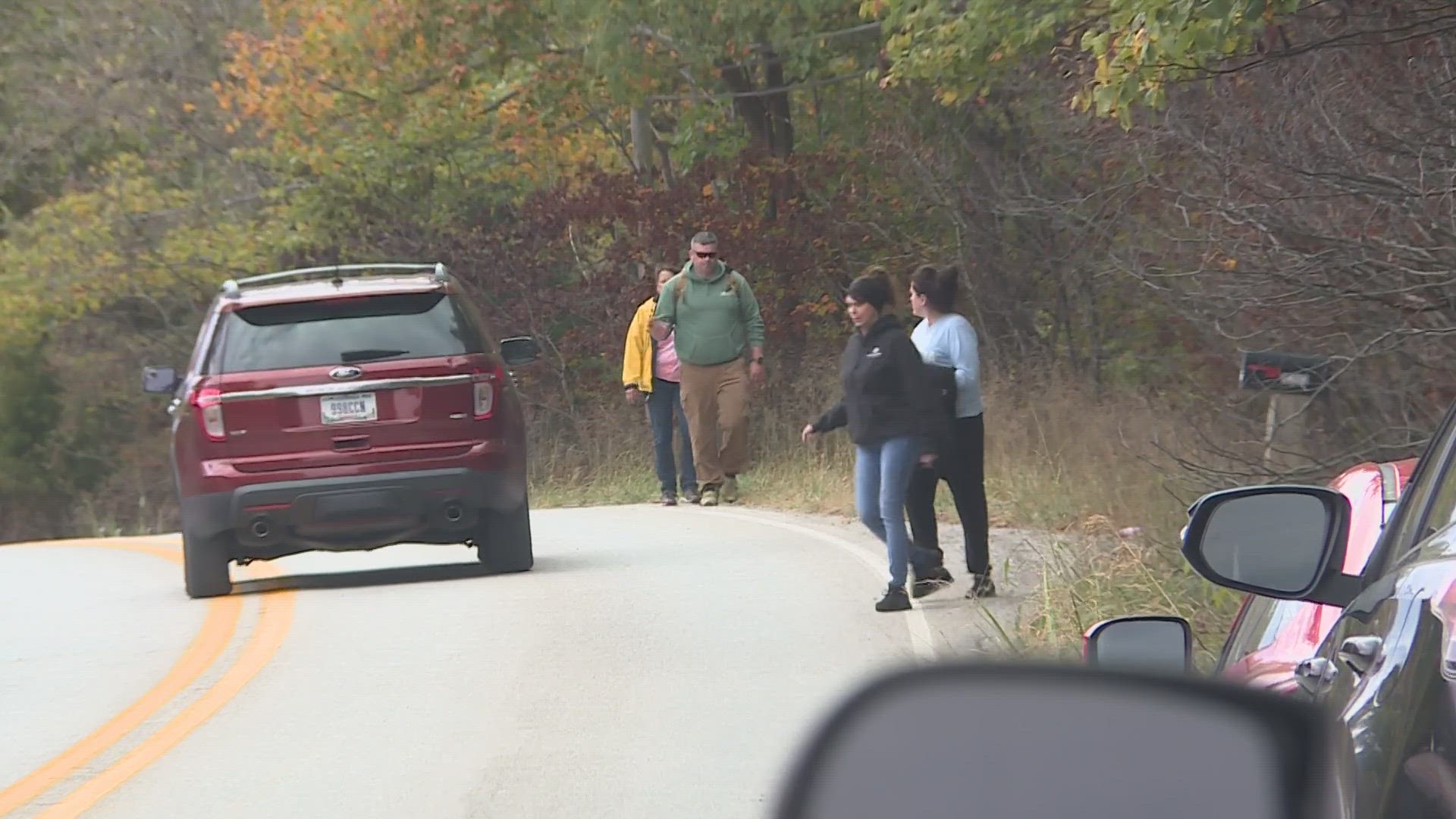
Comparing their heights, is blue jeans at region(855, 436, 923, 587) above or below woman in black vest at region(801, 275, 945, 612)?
below

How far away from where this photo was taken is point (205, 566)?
13453 mm

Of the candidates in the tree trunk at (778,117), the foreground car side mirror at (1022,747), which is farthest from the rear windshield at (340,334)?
the tree trunk at (778,117)

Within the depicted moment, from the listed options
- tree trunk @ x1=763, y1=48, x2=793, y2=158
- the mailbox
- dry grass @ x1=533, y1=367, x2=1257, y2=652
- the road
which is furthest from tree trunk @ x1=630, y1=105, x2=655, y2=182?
the mailbox

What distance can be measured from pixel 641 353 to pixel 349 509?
285 inches

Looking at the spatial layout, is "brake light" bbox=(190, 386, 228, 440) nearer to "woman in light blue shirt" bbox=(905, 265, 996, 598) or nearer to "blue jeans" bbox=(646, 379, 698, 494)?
"woman in light blue shirt" bbox=(905, 265, 996, 598)

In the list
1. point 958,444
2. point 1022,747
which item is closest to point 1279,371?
point 958,444

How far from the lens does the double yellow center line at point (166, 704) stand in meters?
7.69

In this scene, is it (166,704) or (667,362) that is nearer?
(166,704)

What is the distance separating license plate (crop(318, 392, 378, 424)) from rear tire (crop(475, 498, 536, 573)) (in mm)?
958

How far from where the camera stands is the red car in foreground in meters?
4.09

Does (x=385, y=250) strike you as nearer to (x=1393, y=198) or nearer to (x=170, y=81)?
(x=170, y=81)

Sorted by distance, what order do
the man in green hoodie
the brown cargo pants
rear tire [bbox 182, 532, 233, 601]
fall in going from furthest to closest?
the brown cargo pants, the man in green hoodie, rear tire [bbox 182, 532, 233, 601]

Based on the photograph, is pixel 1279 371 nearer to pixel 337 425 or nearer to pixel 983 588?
pixel 983 588

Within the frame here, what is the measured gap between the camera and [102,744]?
28.2 feet
